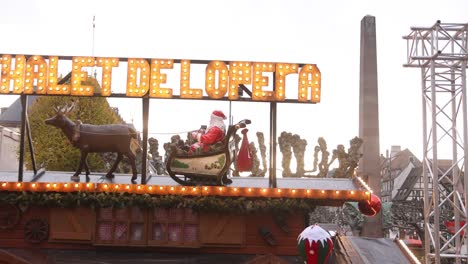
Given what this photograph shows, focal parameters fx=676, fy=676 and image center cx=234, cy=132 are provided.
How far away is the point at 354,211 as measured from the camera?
43438 millimetres

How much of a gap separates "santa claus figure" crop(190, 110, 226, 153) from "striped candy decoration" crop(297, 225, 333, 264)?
4.54m

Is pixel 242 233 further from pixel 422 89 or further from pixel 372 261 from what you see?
pixel 422 89

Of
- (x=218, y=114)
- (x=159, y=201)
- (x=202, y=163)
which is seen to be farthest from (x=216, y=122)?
(x=159, y=201)

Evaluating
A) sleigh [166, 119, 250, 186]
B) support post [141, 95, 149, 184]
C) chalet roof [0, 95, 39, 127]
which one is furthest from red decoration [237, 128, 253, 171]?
chalet roof [0, 95, 39, 127]

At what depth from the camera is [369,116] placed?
4131 cm

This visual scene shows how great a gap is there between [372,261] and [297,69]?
6192 mm

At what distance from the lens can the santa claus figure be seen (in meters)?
19.3

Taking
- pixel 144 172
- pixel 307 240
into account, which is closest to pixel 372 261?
pixel 307 240

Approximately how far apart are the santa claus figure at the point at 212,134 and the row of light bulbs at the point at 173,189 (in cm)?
156

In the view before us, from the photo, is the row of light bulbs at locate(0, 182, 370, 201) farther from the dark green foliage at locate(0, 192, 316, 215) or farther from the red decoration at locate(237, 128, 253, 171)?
the red decoration at locate(237, 128, 253, 171)

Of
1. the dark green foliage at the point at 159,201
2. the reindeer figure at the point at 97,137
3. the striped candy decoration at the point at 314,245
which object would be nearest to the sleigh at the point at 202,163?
the dark green foliage at the point at 159,201

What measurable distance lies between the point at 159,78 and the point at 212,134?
2335 mm

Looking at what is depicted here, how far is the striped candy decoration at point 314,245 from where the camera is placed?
15.8 m

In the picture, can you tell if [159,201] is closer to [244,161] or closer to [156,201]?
[156,201]
